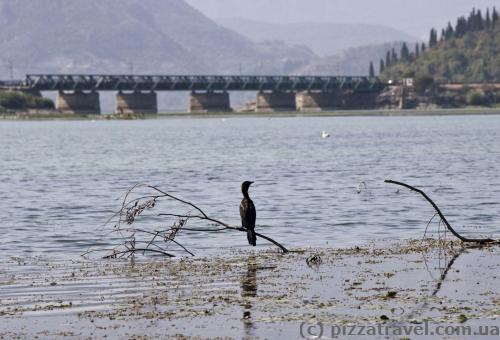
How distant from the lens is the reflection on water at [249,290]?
22516mm

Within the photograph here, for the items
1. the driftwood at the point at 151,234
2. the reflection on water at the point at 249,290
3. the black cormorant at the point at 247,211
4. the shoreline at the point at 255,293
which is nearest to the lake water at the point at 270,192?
the driftwood at the point at 151,234

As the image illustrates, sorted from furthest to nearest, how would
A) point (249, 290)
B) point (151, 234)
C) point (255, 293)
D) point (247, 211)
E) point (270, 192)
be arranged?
point (270, 192) → point (151, 234) → point (247, 211) → point (249, 290) → point (255, 293)

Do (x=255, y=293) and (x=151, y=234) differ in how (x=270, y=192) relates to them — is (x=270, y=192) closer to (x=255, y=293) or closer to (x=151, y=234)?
(x=151, y=234)

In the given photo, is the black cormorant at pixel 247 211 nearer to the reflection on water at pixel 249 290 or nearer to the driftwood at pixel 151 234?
the driftwood at pixel 151 234

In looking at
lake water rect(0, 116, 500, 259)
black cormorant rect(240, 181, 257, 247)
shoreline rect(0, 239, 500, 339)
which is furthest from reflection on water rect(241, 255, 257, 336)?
lake water rect(0, 116, 500, 259)

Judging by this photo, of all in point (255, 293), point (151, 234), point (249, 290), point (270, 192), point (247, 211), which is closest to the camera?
point (255, 293)

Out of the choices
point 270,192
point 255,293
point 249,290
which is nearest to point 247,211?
point 249,290

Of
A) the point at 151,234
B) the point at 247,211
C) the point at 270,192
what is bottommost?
the point at 270,192

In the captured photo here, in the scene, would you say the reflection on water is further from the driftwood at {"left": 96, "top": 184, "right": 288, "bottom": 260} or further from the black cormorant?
the black cormorant

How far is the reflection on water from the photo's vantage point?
73.9 feet

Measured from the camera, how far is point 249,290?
26859 mm

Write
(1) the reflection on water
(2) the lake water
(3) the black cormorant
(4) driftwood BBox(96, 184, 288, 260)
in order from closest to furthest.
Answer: (1) the reflection on water, (3) the black cormorant, (4) driftwood BBox(96, 184, 288, 260), (2) the lake water

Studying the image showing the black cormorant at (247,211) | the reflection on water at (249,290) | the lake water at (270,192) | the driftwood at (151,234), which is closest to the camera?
the reflection on water at (249,290)

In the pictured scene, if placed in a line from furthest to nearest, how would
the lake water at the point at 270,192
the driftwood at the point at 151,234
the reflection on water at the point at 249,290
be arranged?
1. the lake water at the point at 270,192
2. the driftwood at the point at 151,234
3. the reflection on water at the point at 249,290
